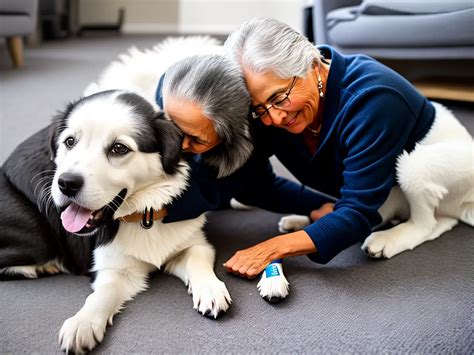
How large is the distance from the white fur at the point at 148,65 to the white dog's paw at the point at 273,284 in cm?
74

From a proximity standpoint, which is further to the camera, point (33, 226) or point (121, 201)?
point (33, 226)

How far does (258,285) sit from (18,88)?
302 centimetres

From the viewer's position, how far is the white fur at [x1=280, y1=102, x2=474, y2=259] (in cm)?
163

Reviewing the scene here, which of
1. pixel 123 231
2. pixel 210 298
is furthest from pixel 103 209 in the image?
pixel 210 298

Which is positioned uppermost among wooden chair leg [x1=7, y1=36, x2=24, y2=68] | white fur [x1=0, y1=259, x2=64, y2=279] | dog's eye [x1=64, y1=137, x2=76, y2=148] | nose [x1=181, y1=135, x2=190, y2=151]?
wooden chair leg [x1=7, y1=36, x2=24, y2=68]

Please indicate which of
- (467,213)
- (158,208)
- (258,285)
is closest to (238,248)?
(258,285)

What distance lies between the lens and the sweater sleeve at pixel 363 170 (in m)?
1.47

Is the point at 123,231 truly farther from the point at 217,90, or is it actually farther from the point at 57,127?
the point at 217,90

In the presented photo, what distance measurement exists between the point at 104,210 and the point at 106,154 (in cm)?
17

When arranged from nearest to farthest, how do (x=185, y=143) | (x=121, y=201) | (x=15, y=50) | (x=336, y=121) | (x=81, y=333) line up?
1. (x=81, y=333)
2. (x=121, y=201)
3. (x=185, y=143)
4. (x=336, y=121)
5. (x=15, y=50)

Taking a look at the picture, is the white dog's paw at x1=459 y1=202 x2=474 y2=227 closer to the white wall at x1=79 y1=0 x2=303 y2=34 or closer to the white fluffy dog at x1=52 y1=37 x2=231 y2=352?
the white fluffy dog at x1=52 y1=37 x2=231 y2=352

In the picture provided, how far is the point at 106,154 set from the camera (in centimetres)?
129

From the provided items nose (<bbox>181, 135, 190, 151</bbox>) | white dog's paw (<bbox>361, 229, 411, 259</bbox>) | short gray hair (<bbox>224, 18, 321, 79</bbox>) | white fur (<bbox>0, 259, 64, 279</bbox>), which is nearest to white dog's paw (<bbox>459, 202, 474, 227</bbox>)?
white dog's paw (<bbox>361, 229, 411, 259</bbox>)

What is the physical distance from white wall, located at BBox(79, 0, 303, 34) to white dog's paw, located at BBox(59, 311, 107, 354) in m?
7.05
